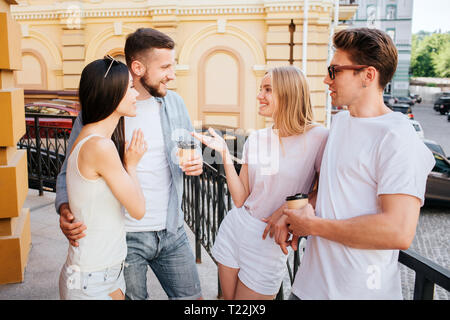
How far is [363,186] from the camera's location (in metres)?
1.65

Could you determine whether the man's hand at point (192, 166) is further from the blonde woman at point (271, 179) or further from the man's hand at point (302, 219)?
the man's hand at point (302, 219)

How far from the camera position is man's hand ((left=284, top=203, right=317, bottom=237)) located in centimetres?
172

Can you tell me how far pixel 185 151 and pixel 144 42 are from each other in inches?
30.2

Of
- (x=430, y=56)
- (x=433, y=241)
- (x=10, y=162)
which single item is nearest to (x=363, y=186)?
(x=10, y=162)

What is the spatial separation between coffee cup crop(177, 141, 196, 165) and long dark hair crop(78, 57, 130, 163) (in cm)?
54

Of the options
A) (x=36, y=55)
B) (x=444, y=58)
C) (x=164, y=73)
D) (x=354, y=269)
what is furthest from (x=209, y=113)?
(x=444, y=58)

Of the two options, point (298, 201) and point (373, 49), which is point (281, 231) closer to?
point (298, 201)

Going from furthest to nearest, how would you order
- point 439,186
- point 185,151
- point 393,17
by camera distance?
point 393,17, point 439,186, point 185,151

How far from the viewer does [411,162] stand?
58.9 inches

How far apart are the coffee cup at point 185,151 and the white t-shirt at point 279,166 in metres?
0.33

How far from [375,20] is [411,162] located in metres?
49.9

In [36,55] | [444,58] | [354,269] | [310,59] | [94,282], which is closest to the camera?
[354,269]

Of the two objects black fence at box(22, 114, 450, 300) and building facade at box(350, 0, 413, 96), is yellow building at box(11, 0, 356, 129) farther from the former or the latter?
building facade at box(350, 0, 413, 96)

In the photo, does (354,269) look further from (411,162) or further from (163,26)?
(163,26)
